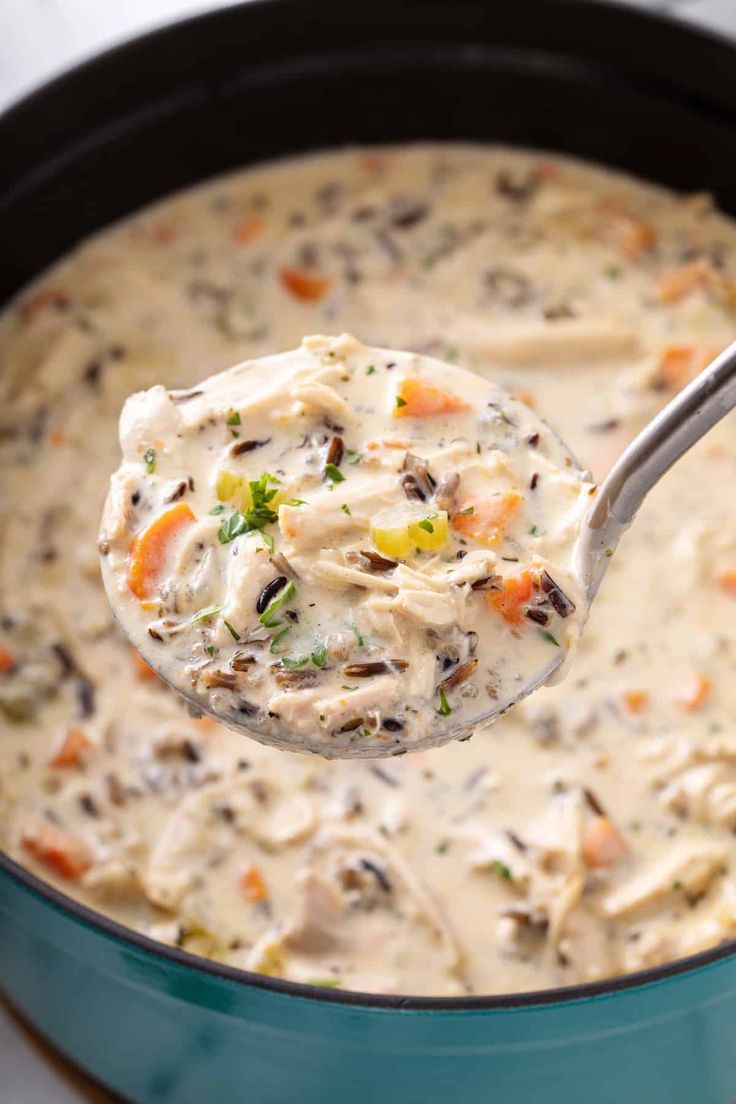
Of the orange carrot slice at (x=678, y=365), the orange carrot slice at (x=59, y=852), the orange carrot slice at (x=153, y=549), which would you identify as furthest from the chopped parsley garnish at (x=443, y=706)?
the orange carrot slice at (x=678, y=365)

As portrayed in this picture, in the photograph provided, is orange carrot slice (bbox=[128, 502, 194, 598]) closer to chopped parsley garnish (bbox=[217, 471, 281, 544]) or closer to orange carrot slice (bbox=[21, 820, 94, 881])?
chopped parsley garnish (bbox=[217, 471, 281, 544])

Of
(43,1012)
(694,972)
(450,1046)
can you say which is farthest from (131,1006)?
(694,972)

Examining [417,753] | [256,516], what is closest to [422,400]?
[256,516]

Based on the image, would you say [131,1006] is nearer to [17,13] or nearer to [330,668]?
[330,668]

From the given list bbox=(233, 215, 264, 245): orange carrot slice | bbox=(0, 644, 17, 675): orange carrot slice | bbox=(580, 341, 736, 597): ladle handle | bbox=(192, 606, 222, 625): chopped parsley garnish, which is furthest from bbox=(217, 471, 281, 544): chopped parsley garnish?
bbox=(233, 215, 264, 245): orange carrot slice

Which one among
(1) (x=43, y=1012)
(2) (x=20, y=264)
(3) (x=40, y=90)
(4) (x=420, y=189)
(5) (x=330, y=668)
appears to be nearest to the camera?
(5) (x=330, y=668)
